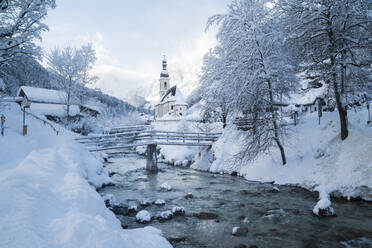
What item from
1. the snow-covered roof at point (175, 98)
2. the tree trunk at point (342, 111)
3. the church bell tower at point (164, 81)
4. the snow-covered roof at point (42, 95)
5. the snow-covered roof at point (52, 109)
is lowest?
the tree trunk at point (342, 111)

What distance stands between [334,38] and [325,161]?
249 inches

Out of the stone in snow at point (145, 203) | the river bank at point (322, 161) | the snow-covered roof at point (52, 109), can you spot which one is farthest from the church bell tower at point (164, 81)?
the stone in snow at point (145, 203)

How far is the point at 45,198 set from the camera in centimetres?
559

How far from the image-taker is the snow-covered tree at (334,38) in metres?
11.3

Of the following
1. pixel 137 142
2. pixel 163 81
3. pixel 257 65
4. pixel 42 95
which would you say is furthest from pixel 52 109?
pixel 163 81

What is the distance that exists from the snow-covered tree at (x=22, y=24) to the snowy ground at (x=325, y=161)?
11297mm

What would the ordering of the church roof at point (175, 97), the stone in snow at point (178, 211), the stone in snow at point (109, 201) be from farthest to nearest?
1. the church roof at point (175, 97)
2. the stone in snow at point (109, 201)
3. the stone in snow at point (178, 211)

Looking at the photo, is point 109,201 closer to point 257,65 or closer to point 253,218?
point 253,218

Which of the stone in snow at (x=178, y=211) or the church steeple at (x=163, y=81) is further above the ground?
the church steeple at (x=163, y=81)

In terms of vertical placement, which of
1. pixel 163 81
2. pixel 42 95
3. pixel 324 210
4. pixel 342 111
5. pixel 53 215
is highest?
pixel 163 81

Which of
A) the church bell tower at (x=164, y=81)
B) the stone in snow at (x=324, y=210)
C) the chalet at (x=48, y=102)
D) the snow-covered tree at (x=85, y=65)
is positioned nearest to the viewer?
the stone in snow at (x=324, y=210)

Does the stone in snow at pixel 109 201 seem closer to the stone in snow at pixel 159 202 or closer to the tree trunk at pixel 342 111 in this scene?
the stone in snow at pixel 159 202

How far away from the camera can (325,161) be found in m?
12.2

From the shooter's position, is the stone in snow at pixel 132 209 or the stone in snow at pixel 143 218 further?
the stone in snow at pixel 132 209
